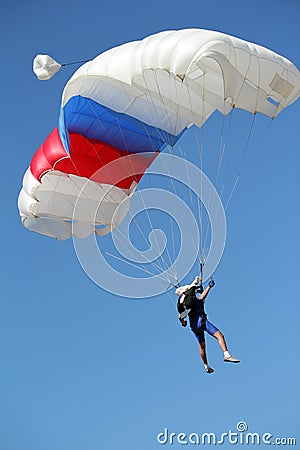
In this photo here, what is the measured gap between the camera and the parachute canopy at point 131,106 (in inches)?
348

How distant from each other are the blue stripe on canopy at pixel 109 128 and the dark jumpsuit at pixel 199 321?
2.68 metres

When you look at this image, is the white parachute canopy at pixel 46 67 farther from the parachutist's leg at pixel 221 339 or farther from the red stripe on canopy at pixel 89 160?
the parachutist's leg at pixel 221 339

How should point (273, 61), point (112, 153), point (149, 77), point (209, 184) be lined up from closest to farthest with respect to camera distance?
point (273, 61) < point (149, 77) < point (209, 184) < point (112, 153)

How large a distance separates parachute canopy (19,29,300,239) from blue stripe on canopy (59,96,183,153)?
0.01 metres

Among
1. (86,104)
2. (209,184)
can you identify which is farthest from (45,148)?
(209,184)

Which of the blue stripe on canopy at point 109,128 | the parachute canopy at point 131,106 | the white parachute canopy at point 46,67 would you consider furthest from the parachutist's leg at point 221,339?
the white parachute canopy at point 46,67

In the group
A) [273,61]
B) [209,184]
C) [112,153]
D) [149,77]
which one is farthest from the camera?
[112,153]

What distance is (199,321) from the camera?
371 inches

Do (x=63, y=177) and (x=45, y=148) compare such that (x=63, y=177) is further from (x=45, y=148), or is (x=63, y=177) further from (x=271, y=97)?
(x=271, y=97)

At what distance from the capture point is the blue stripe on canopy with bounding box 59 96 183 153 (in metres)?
11.0

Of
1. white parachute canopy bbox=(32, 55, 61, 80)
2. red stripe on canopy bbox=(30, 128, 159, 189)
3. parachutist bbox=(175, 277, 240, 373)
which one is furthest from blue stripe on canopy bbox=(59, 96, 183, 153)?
parachutist bbox=(175, 277, 240, 373)

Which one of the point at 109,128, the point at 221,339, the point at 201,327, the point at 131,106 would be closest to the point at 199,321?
the point at 201,327

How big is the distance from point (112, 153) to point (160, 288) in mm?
2132

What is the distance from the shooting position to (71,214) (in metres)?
12.1
